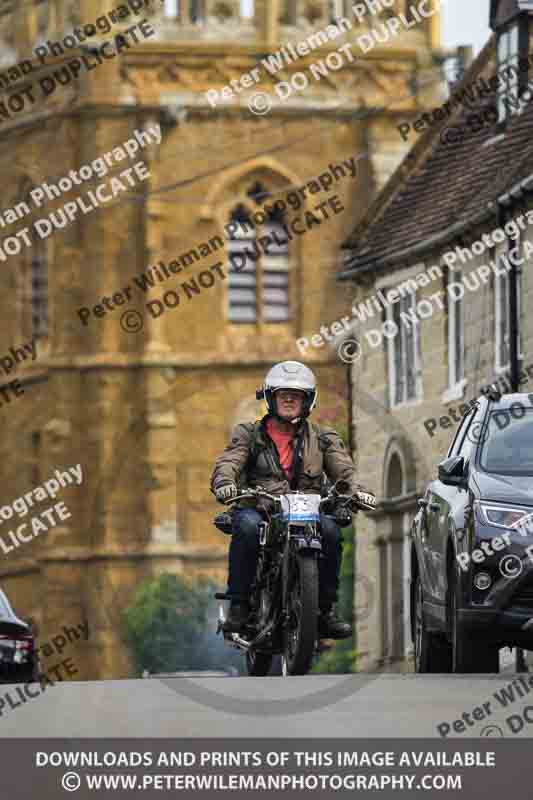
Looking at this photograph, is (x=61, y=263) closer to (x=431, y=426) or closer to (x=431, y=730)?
(x=431, y=426)

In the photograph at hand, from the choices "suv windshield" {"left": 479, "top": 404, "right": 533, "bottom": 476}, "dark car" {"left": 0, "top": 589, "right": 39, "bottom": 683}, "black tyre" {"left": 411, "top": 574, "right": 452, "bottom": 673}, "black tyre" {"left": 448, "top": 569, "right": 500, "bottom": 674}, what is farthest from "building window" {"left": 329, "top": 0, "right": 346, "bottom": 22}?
"black tyre" {"left": 448, "top": 569, "right": 500, "bottom": 674}

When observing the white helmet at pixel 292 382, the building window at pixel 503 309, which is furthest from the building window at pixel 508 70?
the white helmet at pixel 292 382

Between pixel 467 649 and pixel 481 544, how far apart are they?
2.26 ft

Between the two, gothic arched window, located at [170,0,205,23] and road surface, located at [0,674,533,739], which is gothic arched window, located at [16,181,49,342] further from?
road surface, located at [0,674,533,739]

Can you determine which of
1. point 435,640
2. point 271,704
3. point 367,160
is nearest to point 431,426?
point 435,640

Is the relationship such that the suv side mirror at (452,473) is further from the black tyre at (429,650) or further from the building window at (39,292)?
the building window at (39,292)

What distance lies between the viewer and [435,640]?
19.8 meters

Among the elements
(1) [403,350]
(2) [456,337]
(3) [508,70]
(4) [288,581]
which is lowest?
(4) [288,581]

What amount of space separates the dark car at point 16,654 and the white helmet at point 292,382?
2849 mm

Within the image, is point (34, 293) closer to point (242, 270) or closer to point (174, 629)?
point (242, 270)

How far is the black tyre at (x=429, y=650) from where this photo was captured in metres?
19.8

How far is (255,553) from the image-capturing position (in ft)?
60.5

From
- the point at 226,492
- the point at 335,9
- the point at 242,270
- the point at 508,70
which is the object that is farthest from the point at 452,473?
the point at 335,9

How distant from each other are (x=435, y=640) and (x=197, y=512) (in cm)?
6120
